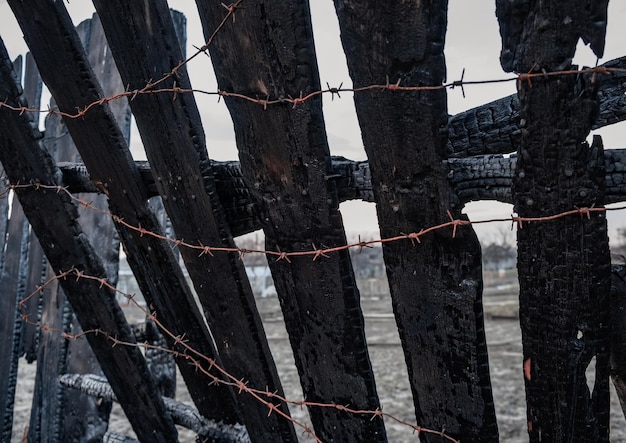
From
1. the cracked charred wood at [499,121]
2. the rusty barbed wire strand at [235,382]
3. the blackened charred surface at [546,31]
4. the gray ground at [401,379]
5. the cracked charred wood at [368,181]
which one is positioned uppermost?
the blackened charred surface at [546,31]

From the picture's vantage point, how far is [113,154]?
176cm

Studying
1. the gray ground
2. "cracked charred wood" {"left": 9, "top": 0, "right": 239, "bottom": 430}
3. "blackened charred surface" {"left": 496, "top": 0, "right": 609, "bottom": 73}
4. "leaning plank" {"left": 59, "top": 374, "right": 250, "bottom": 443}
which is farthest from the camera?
the gray ground

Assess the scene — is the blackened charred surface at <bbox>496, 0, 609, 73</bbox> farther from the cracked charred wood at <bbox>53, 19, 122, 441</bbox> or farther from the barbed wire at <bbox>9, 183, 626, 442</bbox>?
the cracked charred wood at <bbox>53, 19, 122, 441</bbox>

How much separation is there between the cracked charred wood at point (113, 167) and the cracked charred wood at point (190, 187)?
164mm

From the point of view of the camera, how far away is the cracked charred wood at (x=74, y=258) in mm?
1937

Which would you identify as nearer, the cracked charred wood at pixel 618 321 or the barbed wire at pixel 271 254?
the barbed wire at pixel 271 254

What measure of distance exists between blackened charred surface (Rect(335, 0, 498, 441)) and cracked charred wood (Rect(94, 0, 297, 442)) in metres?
0.48

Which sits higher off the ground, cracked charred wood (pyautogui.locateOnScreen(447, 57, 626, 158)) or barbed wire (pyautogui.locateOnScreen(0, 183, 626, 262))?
cracked charred wood (pyautogui.locateOnScreen(447, 57, 626, 158))

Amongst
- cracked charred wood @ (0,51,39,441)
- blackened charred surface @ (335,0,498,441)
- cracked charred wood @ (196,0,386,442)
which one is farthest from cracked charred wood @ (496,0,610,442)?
cracked charred wood @ (0,51,39,441)

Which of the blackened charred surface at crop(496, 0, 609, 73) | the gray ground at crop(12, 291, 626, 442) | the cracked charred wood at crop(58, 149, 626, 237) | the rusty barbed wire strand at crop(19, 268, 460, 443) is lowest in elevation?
the gray ground at crop(12, 291, 626, 442)

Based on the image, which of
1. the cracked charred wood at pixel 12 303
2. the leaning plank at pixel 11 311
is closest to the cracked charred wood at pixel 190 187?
the cracked charred wood at pixel 12 303

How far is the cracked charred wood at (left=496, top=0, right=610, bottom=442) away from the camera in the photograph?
106 cm

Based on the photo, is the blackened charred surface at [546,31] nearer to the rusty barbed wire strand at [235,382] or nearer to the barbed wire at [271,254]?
the barbed wire at [271,254]

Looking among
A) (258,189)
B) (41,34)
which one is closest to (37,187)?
(41,34)
